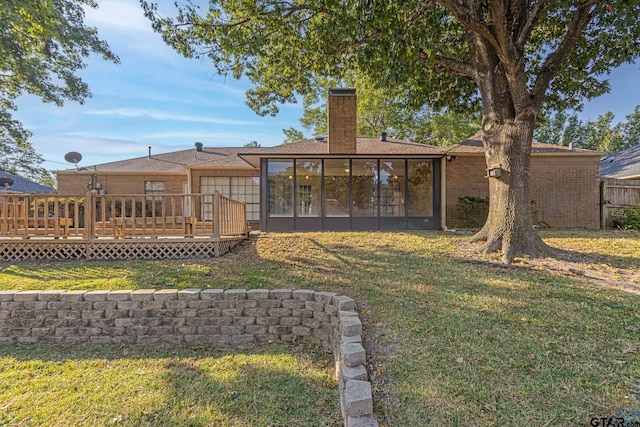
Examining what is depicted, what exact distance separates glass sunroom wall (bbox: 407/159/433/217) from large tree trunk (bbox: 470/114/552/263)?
4.79m

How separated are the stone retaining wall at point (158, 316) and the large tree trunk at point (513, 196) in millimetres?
4151

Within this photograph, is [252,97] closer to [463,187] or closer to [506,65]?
[506,65]

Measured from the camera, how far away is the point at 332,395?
2.89m

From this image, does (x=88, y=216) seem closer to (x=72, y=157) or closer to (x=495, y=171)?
(x=495, y=171)

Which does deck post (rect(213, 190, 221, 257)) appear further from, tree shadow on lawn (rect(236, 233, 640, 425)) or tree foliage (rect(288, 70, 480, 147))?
tree foliage (rect(288, 70, 480, 147))

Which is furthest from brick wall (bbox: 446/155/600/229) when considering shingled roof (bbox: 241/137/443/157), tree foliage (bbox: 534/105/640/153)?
tree foliage (bbox: 534/105/640/153)

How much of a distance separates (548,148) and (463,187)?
349 centimetres

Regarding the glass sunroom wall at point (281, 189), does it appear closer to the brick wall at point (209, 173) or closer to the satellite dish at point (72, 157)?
the brick wall at point (209, 173)

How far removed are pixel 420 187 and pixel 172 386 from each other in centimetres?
1014

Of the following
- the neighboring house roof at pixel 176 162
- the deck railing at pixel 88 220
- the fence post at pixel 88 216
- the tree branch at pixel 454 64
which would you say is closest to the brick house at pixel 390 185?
the neighboring house roof at pixel 176 162

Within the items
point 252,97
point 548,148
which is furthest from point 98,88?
point 548,148

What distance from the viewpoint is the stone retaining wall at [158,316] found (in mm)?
4250

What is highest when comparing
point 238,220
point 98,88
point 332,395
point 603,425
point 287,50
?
point 98,88

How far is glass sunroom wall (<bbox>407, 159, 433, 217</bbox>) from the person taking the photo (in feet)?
37.2
